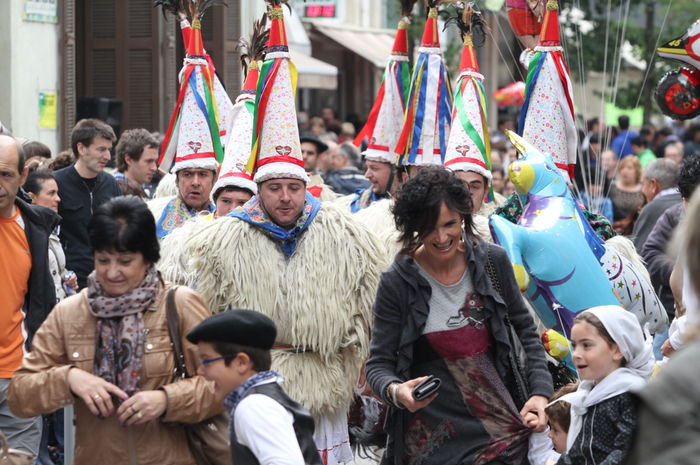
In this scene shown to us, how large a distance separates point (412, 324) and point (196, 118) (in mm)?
3427

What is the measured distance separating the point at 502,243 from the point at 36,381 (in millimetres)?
2082

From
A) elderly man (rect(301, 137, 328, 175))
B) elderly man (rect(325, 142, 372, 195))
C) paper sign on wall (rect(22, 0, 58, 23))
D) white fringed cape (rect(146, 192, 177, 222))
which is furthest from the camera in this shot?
paper sign on wall (rect(22, 0, 58, 23))

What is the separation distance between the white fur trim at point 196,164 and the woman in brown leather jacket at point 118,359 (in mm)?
2892

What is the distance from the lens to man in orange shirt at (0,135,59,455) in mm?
3764

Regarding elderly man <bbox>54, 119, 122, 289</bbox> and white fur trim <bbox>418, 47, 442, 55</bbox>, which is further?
white fur trim <bbox>418, 47, 442, 55</bbox>

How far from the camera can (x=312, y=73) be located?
15617 mm

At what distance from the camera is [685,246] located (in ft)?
4.59

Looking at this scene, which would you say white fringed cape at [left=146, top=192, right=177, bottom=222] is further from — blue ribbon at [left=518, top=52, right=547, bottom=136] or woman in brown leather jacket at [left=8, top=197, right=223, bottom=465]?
woman in brown leather jacket at [left=8, top=197, right=223, bottom=465]

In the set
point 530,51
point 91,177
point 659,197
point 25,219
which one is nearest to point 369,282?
point 25,219

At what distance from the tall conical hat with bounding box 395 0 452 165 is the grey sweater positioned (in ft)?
8.66

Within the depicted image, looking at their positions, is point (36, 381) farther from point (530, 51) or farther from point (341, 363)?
point (530, 51)

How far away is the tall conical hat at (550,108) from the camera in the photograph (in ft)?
16.7

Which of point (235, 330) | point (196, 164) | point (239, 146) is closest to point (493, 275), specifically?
point (235, 330)

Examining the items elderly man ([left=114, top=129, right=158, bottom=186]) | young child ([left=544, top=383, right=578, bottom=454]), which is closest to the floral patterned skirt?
young child ([left=544, top=383, right=578, bottom=454])
